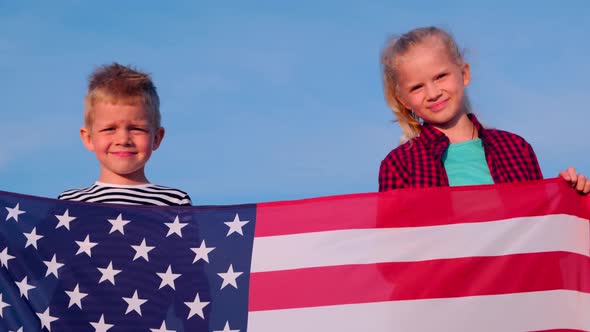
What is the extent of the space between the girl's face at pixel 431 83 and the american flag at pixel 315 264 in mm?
568

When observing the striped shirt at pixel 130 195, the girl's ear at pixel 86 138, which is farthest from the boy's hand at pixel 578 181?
the girl's ear at pixel 86 138

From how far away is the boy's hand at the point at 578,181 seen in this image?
5715mm

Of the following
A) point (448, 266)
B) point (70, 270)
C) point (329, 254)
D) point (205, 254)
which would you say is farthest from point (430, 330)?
point (70, 270)

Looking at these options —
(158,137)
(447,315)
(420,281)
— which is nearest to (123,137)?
(158,137)

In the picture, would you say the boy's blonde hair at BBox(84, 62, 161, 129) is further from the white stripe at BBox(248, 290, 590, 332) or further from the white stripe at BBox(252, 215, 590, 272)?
the white stripe at BBox(248, 290, 590, 332)

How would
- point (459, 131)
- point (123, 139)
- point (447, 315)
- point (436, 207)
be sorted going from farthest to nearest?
point (123, 139) → point (459, 131) → point (436, 207) → point (447, 315)

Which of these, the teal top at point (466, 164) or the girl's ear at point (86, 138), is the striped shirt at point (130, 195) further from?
the teal top at point (466, 164)

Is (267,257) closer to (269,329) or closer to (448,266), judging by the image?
(269,329)

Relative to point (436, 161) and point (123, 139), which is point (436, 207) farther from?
point (123, 139)

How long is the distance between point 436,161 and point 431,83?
53 cm

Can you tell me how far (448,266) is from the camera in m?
5.59

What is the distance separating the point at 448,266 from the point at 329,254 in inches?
A: 30.5

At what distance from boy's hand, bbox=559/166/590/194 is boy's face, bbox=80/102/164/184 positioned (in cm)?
295

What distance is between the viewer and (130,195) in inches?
247
